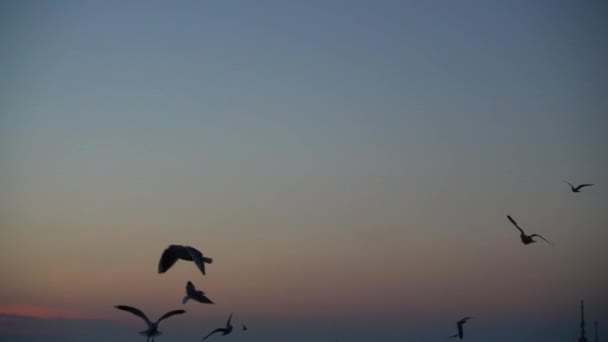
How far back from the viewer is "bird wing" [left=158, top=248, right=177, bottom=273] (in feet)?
149

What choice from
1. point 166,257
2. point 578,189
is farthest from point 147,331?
point 578,189

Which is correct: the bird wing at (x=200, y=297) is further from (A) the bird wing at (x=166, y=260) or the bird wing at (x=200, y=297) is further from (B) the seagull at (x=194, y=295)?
(A) the bird wing at (x=166, y=260)

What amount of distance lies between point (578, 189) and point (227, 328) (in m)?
33.6

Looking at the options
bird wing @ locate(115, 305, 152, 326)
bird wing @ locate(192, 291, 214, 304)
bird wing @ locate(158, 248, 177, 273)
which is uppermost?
bird wing @ locate(158, 248, 177, 273)

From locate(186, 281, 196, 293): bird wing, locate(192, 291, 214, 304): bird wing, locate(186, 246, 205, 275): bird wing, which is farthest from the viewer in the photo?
locate(186, 281, 196, 293): bird wing

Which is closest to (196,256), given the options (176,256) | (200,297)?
(176,256)

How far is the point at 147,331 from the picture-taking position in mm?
47719

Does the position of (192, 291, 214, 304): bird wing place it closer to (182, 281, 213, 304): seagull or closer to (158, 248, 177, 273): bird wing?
(182, 281, 213, 304): seagull

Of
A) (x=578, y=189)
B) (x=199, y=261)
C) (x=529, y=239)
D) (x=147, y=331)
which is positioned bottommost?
(x=147, y=331)

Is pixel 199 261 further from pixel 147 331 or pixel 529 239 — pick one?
pixel 529 239

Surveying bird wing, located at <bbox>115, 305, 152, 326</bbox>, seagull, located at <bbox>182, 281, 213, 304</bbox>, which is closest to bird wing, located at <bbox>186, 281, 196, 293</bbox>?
seagull, located at <bbox>182, 281, 213, 304</bbox>

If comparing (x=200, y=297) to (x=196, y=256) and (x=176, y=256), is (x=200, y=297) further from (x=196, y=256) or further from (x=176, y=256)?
(x=196, y=256)

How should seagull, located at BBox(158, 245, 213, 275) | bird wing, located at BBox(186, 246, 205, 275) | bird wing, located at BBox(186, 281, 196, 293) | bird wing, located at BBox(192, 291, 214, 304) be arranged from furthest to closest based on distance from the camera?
bird wing, located at BBox(186, 281, 196, 293)
bird wing, located at BBox(192, 291, 214, 304)
seagull, located at BBox(158, 245, 213, 275)
bird wing, located at BBox(186, 246, 205, 275)

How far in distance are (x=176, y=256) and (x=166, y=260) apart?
0.69 m
